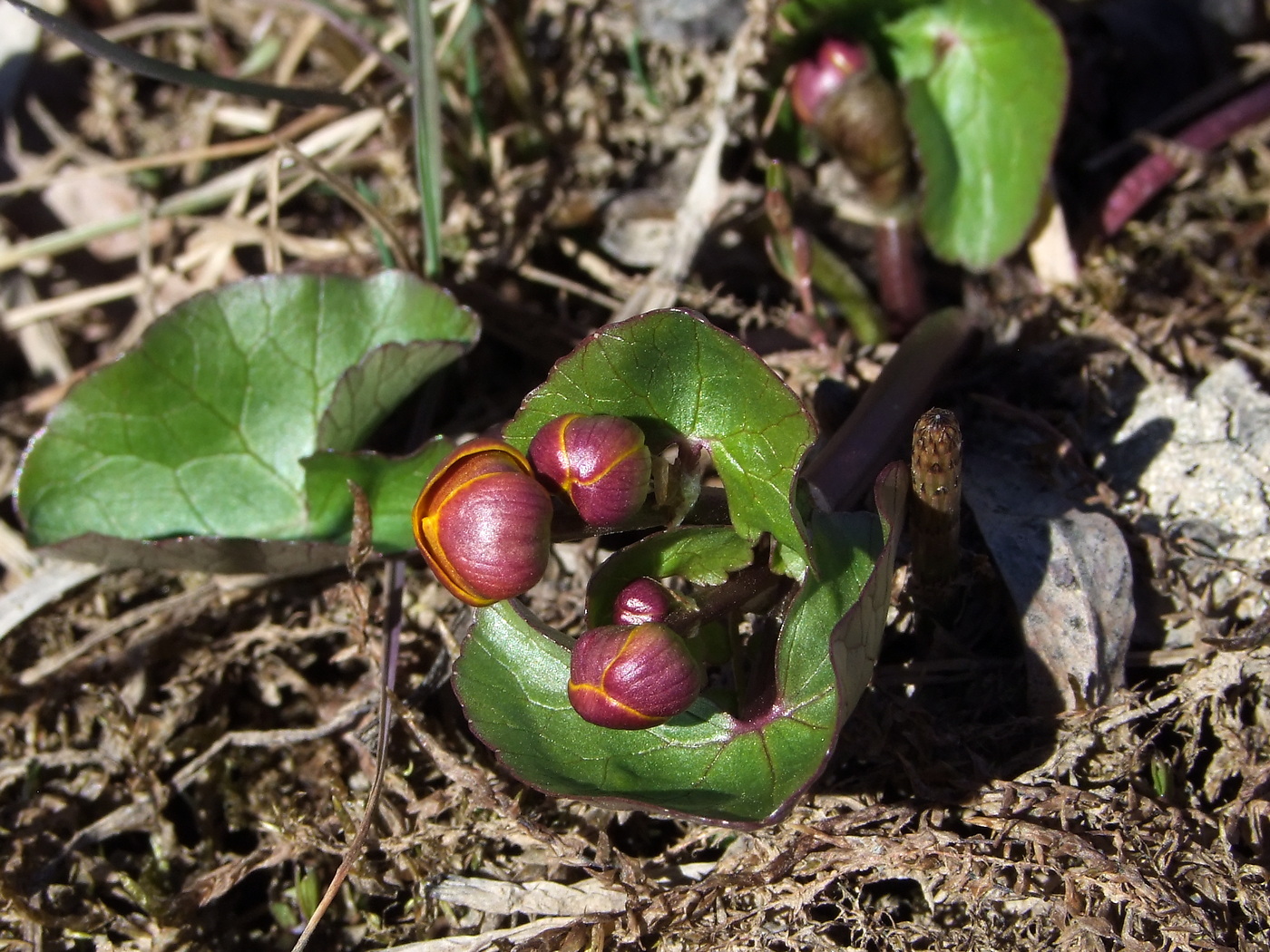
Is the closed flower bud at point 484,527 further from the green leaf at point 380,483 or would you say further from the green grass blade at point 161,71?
the green grass blade at point 161,71

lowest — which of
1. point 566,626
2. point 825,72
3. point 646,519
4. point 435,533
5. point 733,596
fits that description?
point 566,626

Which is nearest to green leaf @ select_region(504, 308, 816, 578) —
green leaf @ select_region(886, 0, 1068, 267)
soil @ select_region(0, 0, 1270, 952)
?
soil @ select_region(0, 0, 1270, 952)

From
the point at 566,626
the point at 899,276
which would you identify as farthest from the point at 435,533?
the point at 899,276

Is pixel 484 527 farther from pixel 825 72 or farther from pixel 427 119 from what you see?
pixel 825 72

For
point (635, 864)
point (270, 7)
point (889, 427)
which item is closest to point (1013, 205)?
point (889, 427)

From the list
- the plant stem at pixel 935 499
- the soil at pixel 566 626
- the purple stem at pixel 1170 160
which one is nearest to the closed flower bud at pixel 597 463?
the plant stem at pixel 935 499
